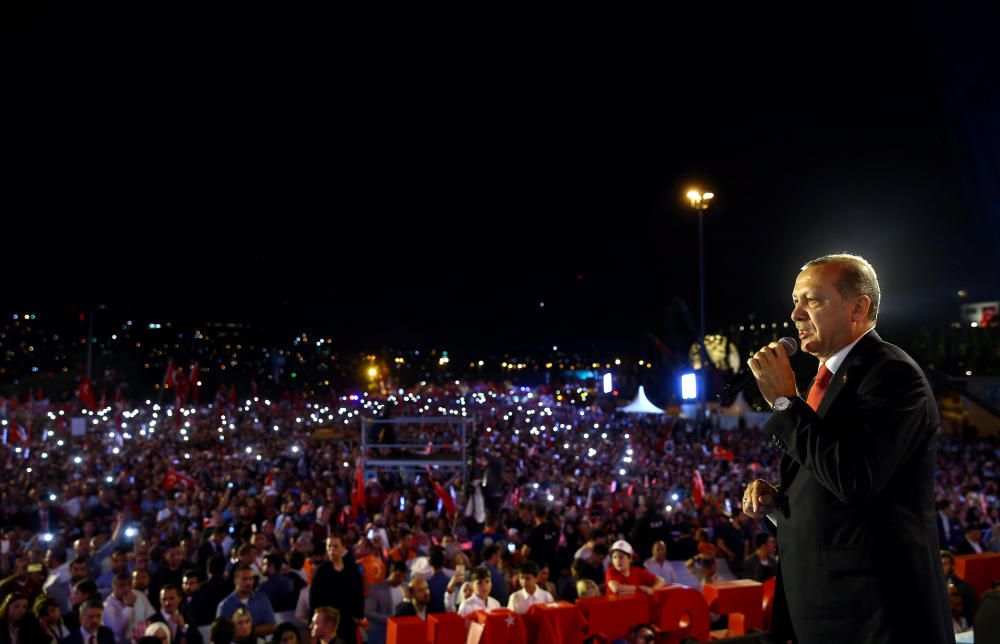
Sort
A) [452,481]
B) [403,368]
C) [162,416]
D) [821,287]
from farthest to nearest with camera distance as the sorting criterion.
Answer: [403,368] < [162,416] < [452,481] < [821,287]

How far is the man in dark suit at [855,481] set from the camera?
1.67 metres

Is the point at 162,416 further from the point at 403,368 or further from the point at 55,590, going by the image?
the point at 403,368

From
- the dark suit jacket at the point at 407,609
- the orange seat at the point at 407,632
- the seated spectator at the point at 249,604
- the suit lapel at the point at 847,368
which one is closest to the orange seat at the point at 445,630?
the orange seat at the point at 407,632

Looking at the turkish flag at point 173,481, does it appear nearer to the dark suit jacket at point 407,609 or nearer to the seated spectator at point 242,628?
the seated spectator at point 242,628

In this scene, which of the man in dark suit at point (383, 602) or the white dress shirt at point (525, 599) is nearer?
the white dress shirt at point (525, 599)

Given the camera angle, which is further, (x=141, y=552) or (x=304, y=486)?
(x=304, y=486)

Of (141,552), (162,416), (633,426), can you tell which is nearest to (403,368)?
(162,416)

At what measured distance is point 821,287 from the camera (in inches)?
74.0

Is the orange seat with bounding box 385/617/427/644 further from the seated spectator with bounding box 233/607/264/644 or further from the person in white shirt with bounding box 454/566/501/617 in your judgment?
the seated spectator with bounding box 233/607/264/644

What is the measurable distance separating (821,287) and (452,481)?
13597mm

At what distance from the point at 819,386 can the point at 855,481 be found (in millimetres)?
362

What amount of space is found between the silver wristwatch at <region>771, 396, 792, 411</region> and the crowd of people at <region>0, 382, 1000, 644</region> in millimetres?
812

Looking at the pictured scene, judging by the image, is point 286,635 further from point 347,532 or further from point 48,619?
point 347,532

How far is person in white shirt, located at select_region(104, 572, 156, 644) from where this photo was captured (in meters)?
6.56
